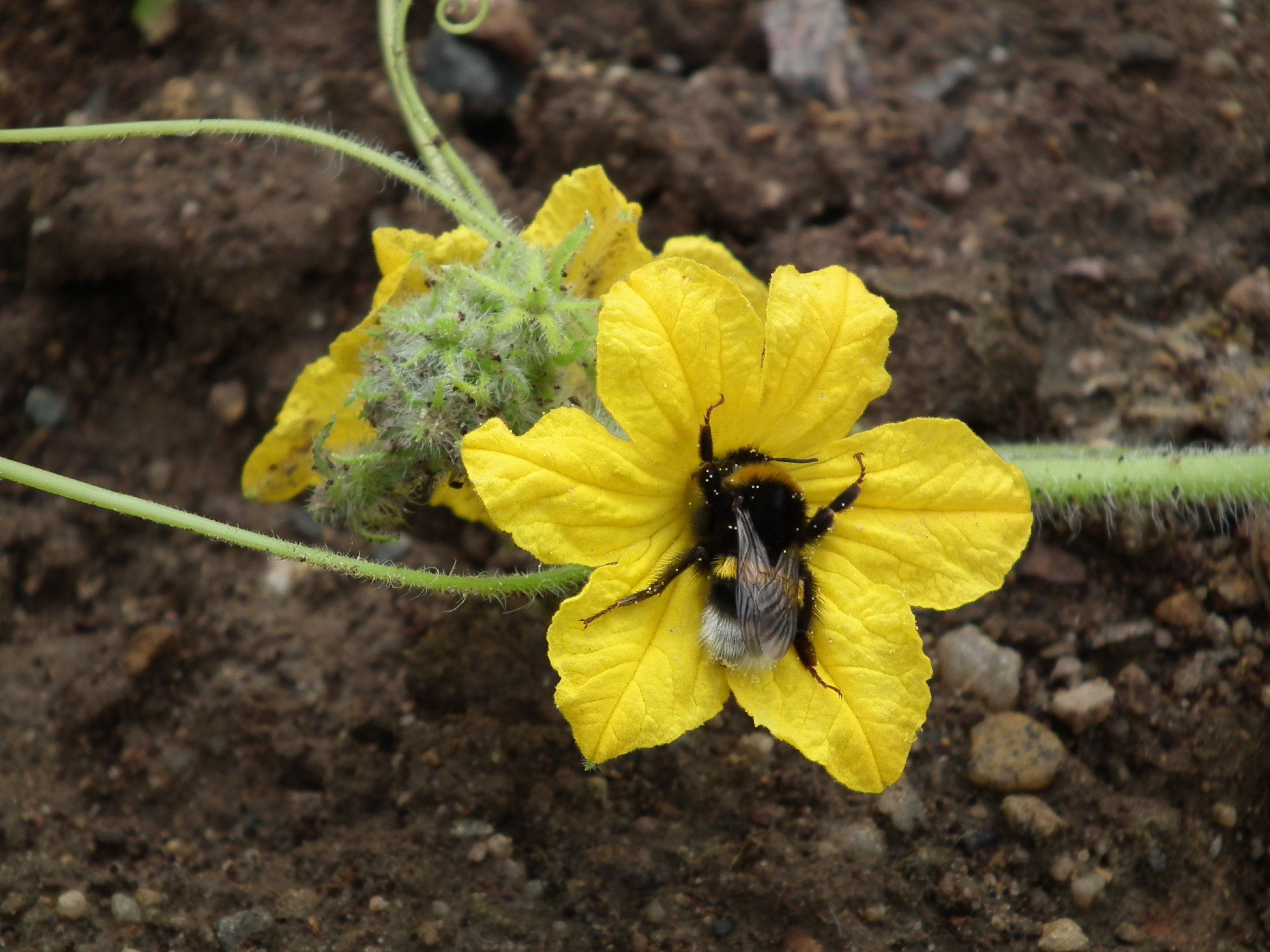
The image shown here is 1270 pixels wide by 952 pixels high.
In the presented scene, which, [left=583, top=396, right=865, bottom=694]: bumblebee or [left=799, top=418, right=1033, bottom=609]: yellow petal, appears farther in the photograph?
[left=799, top=418, right=1033, bottom=609]: yellow petal

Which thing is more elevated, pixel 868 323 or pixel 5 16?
pixel 868 323

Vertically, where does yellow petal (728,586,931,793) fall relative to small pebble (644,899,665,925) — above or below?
above

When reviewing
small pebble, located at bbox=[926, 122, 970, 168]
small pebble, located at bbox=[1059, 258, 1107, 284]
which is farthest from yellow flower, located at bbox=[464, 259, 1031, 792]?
small pebble, located at bbox=[926, 122, 970, 168]

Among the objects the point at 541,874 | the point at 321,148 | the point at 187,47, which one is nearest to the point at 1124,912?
the point at 541,874

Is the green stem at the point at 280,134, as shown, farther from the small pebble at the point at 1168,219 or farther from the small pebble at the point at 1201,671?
the small pebble at the point at 1168,219

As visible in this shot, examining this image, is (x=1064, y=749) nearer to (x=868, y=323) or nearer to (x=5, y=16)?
(x=868, y=323)

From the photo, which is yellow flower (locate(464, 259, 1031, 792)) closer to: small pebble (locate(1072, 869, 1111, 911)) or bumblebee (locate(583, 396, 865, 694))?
bumblebee (locate(583, 396, 865, 694))

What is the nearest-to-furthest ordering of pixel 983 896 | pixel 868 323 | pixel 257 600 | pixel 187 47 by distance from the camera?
pixel 868 323 → pixel 983 896 → pixel 257 600 → pixel 187 47
